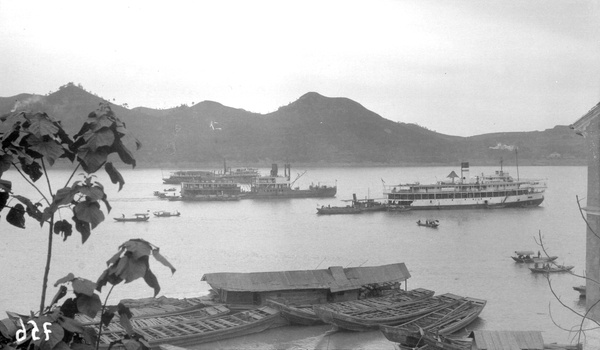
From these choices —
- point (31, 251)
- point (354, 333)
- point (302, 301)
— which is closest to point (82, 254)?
point (31, 251)

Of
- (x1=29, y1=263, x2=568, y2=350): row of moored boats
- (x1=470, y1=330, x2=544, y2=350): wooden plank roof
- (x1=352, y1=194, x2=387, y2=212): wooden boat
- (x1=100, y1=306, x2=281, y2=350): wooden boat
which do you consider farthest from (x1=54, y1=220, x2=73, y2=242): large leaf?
(x1=352, y1=194, x2=387, y2=212): wooden boat

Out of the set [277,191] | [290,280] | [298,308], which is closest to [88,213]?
[298,308]

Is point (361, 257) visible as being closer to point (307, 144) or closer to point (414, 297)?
point (414, 297)

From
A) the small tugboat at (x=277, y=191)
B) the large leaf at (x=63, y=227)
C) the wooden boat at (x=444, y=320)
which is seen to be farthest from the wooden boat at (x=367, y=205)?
the large leaf at (x=63, y=227)

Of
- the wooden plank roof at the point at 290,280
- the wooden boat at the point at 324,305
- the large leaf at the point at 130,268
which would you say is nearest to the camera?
the large leaf at the point at 130,268

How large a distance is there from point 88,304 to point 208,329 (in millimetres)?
12193

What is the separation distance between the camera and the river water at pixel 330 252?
61.2 ft

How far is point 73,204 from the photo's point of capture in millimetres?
2268

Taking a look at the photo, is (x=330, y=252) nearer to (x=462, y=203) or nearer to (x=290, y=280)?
(x=290, y=280)

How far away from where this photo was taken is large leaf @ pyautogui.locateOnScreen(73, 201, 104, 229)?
2.12 meters

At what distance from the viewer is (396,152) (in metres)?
129

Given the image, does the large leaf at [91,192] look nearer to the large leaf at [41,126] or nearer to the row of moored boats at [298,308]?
the large leaf at [41,126]

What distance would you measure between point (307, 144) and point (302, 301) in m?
101

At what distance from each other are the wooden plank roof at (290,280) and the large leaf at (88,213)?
14.2 meters
